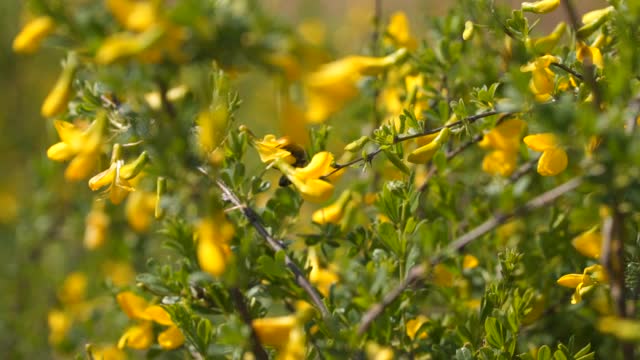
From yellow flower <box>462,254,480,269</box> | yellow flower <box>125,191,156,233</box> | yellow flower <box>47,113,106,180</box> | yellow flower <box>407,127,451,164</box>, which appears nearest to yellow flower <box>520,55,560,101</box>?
yellow flower <box>407,127,451,164</box>

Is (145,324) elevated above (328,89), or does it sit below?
below

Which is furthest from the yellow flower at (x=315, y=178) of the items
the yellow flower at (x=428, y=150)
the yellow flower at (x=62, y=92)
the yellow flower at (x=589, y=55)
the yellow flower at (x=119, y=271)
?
the yellow flower at (x=119, y=271)

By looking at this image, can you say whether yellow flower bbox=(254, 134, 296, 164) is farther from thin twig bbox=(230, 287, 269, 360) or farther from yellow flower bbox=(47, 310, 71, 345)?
yellow flower bbox=(47, 310, 71, 345)

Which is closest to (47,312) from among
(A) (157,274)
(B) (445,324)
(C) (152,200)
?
(C) (152,200)

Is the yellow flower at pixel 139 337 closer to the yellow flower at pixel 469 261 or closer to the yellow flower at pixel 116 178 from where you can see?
the yellow flower at pixel 116 178

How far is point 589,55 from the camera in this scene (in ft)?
4.02

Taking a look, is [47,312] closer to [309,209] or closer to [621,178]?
[309,209]

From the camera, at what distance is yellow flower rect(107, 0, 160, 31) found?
2.66 ft

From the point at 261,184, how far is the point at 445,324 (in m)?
0.45

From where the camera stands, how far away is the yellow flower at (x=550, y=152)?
1.09 m

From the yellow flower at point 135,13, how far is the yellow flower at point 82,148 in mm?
189

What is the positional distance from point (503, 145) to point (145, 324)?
2.38 ft

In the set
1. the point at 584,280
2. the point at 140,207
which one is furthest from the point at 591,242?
the point at 140,207

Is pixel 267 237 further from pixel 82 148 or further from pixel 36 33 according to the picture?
pixel 36 33
